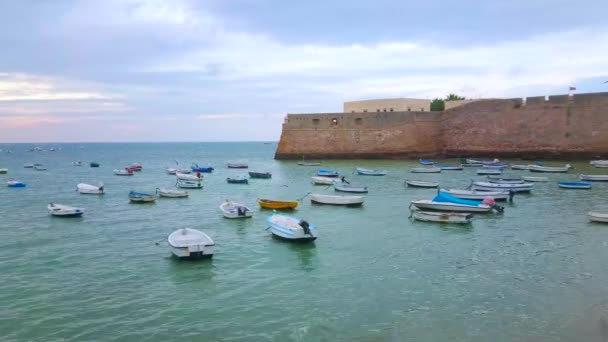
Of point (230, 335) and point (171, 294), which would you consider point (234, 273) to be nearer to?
point (171, 294)

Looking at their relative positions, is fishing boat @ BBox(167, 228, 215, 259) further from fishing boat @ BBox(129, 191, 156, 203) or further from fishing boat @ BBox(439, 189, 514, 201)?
fishing boat @ BBox(439, 189, 514, 201)

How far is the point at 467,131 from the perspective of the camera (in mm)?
48094

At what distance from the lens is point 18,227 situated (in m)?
19.3

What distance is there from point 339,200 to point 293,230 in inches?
330

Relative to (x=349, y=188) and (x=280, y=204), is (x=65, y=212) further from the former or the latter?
(x=349, y=188)

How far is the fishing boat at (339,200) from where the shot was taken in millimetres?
23312

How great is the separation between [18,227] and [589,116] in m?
40.5

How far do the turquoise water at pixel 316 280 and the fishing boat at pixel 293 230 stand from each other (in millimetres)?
351

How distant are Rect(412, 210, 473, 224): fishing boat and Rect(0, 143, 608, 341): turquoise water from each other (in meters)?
0.41

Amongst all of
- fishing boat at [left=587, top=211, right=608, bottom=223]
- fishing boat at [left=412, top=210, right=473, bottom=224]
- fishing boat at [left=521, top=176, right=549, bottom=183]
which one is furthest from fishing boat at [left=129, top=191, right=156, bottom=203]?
fishing boat at [left=521, top=176, right=549, bottom=183]

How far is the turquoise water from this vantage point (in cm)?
920

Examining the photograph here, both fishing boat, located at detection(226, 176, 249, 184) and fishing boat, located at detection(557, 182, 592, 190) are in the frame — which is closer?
fishing boat, located at detection(557, 182, 592, 190)

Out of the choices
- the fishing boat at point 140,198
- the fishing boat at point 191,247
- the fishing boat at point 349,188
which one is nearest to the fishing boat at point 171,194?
the fishing boat at point 140,198

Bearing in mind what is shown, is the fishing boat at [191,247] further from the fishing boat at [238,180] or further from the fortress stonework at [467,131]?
the fortress stonework at [467,131]
